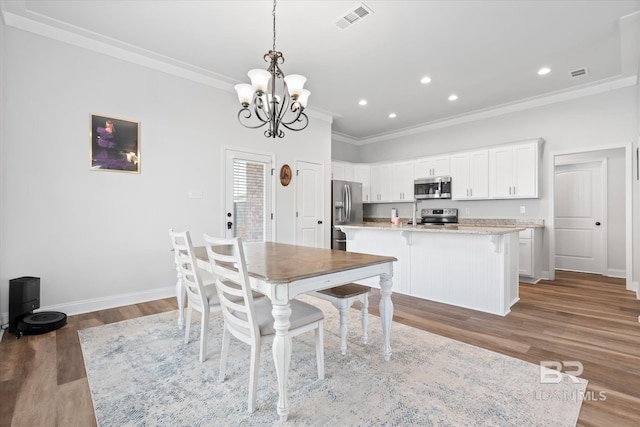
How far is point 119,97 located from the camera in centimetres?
339

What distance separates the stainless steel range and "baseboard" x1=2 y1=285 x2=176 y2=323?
4609 millimetres

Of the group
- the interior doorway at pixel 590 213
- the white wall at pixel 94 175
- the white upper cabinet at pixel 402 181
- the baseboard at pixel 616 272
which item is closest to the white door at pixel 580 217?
the interior doorway at pixel 590 213

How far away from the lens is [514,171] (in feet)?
16.0

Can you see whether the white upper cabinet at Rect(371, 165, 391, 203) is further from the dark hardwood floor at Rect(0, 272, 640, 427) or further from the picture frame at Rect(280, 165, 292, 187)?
the dark hardwood floor at Rect(0, 272, 640, 427)

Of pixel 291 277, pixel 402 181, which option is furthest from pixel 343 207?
pixel 291 277

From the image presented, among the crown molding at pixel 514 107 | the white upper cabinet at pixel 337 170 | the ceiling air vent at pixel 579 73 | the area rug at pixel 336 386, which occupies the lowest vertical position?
the area rug at pixel 336 386

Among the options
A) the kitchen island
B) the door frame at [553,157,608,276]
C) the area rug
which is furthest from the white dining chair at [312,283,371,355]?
the door frame at [553,157,608,276]

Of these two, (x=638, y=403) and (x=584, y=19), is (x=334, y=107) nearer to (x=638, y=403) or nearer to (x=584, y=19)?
(x=584, y=19)

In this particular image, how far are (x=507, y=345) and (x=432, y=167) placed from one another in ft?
13.1

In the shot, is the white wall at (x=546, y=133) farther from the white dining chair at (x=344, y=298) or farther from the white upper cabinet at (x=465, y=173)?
the white dining chair at (x=344, y=298)

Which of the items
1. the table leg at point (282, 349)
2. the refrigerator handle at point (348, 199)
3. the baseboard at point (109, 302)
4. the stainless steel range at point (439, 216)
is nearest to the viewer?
the table leg at point (282, 349)

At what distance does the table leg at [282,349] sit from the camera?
5.01ft

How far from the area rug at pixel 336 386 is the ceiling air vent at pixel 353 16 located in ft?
9.33

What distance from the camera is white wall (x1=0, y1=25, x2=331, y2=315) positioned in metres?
2.85
